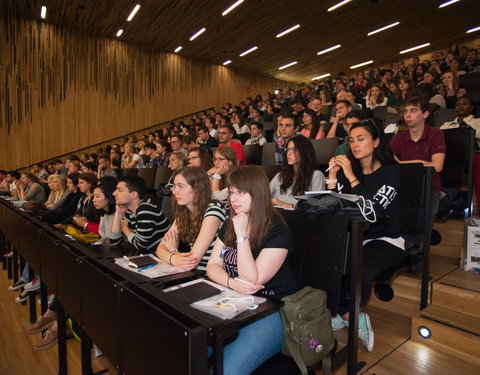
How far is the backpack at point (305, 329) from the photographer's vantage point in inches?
42.4

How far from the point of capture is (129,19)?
321 inches

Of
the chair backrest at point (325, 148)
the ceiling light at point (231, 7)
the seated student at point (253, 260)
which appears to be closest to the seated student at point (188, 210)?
the seated student at point (253, 260)

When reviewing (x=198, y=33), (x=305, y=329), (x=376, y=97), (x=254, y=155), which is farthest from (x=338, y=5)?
(x=305, y=329)

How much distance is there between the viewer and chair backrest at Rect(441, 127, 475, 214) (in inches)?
84.8

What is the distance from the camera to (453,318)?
62.4 inches

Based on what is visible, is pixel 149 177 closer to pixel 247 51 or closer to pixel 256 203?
pixel 256 203

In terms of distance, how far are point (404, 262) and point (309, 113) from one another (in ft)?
7.29

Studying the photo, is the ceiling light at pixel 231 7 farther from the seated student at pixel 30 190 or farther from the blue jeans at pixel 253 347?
the blue jeans at pixel 253 347

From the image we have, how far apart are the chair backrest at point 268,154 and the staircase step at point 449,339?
2303 millimetres

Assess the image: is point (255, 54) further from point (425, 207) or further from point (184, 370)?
point (184, 370)

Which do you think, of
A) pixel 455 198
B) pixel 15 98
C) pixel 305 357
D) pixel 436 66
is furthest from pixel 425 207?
pixel 15 98

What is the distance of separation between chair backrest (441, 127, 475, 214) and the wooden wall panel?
29.6 feet

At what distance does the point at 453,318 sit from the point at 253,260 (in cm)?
110

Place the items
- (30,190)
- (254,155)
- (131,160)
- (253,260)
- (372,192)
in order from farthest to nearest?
(131,160) → (30,190) → (254,155) → (372,192) → (253,260)
